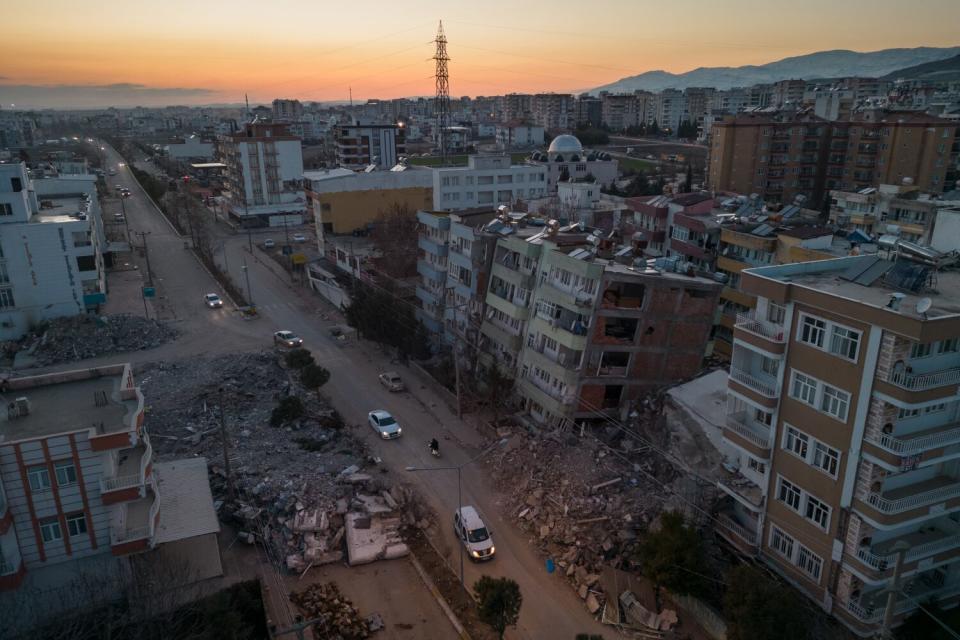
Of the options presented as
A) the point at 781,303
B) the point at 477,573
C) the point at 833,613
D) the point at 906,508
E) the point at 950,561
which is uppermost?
the point at 781,303

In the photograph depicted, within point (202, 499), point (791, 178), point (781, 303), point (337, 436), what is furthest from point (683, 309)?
point (791, 178)

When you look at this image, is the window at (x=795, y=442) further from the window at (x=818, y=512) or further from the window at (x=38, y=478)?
the window at (x=38, y=478)

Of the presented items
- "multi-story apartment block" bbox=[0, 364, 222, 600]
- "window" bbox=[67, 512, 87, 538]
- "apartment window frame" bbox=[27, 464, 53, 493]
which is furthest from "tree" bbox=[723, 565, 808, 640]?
"apartment window frame" bbox=[27, 464, 53, 493]

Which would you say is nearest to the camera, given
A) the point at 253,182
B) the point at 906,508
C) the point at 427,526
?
the point at 906,508

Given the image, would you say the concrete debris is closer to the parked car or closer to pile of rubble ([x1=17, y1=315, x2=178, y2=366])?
the parked car

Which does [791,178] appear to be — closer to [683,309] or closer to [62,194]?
[683,309]

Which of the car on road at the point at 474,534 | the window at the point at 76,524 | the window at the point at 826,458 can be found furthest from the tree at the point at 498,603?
the window at the point at 76,524

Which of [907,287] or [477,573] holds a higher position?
[907,287]
